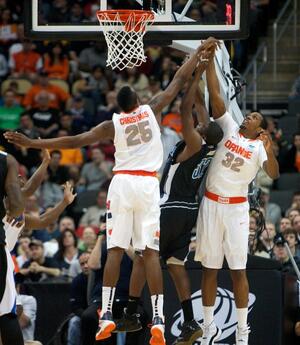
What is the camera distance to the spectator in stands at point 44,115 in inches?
890

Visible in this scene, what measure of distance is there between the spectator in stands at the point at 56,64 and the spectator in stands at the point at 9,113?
1.19 metres

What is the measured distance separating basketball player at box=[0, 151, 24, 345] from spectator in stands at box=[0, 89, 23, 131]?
11975 mm

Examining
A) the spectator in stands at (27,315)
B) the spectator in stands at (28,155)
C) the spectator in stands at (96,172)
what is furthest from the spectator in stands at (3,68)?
the spectator in stands at (27,315)

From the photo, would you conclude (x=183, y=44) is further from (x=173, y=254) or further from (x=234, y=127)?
(x=173, y=254)

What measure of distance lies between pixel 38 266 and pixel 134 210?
5.20m

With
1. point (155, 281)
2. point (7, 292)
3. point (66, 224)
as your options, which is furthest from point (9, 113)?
point (7, 292)

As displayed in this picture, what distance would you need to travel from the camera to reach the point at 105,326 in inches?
477

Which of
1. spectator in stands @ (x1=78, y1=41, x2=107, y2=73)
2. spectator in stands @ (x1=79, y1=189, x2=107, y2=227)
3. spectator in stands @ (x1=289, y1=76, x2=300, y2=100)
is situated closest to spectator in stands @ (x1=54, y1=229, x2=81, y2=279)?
spectator in stands @ (x1=79, y1=189, x2=107, y2=227)

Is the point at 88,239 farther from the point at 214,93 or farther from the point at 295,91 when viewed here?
the point at 295,91

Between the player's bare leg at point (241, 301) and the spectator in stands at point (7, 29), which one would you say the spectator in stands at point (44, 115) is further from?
the player's bare leg at point (241, 301)

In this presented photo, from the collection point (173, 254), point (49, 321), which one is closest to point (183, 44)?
point (173, 254)

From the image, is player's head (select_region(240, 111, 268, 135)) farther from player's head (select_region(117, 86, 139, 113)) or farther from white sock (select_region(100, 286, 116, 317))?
white sock (select_region(100, 286, 116, 317))

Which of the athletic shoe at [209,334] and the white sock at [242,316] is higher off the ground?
the white sock at [242,316]

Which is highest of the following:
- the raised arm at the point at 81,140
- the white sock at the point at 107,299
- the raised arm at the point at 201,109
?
the raised arm at the point at 201,109
